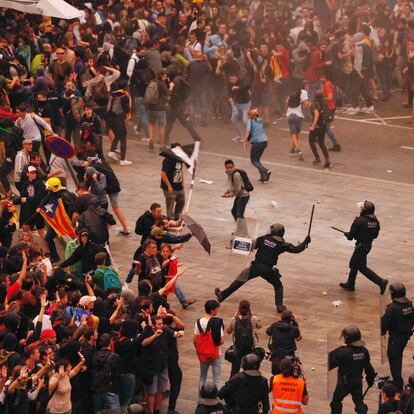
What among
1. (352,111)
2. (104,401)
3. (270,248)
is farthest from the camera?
(352,111)

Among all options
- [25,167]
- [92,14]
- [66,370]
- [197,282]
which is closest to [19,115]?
[25,167]

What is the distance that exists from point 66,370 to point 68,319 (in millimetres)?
1651

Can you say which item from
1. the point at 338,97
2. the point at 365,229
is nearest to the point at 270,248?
the point at 365,229

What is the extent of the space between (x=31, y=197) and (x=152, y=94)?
23.5 feet

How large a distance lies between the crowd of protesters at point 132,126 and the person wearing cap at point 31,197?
25 millimetres

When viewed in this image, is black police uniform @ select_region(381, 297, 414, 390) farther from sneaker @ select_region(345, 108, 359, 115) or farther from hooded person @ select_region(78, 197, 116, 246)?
sneaker @ select_region(345, 108, 359, 115)

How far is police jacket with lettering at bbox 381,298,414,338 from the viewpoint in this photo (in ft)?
62.4

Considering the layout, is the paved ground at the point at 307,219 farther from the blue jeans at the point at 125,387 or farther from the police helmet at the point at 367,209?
the police helmet at the point at 367,209

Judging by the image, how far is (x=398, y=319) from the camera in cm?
1905

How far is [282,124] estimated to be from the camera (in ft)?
111

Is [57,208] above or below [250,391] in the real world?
above

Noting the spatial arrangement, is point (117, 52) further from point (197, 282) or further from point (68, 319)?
point (68, 319)

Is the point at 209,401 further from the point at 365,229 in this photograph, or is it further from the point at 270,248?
the point at 365,229

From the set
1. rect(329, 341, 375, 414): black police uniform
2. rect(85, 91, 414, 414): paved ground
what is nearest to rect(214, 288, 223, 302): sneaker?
rect(85, 91, 414, 414): paved ground
